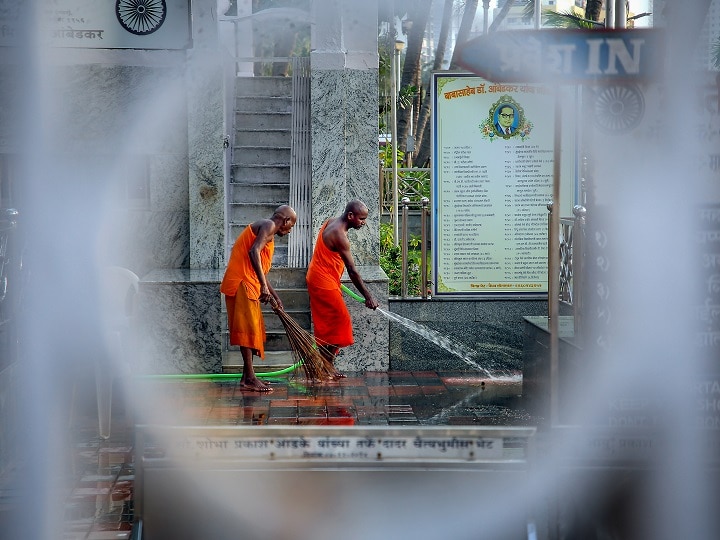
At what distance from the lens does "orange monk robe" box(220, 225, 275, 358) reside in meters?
9.84

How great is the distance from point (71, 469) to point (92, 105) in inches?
219

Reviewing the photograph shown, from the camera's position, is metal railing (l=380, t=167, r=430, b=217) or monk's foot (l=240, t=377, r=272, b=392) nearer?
monk's foot (l=240, t=377, r=272, b=392)

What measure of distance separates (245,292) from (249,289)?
5cm

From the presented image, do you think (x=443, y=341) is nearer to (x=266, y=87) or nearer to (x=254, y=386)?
(x=254, y=386)

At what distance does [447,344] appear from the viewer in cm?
1140

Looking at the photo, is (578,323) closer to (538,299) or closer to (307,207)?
(538,299)

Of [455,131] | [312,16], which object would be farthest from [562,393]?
[312,16]

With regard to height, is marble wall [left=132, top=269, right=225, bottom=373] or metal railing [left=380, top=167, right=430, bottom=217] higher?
metal railing [left=380, top=167, right=430, bottom=217]

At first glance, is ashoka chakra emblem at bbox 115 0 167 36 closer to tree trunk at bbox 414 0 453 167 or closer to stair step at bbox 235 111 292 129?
stair step at bbox 235 111 292 129

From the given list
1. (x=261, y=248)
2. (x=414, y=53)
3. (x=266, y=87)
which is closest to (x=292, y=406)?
(x=261, y=248)

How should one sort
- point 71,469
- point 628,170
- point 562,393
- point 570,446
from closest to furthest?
point 570,446 → point 628,170 → point 71,469 → point 562,393

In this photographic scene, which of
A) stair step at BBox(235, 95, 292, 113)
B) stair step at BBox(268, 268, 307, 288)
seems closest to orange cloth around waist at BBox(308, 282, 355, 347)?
stair step at BBox(268, 268, 307, 288)

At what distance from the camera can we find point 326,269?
10.4m

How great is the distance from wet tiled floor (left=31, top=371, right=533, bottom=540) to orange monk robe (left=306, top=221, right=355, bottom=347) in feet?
1.44
